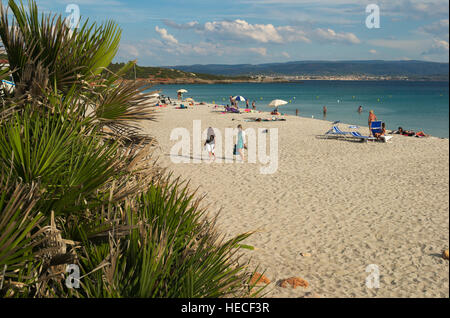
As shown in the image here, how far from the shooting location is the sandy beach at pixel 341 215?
6305 mm

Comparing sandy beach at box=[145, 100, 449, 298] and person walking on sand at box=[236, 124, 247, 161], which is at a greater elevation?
person walking on sand at box=[236, 124, 247, 161]

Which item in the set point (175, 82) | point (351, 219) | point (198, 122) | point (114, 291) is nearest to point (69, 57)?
point (114, 291)

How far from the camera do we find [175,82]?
5743 inches

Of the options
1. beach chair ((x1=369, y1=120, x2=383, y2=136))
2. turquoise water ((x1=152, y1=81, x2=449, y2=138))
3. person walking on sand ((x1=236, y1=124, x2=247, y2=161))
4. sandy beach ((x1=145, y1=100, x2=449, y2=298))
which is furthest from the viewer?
turquoise water ((x1=152, y1=81, x2=449, y2=138))

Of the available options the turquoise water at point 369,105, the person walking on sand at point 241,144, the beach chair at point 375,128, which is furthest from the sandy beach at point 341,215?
the turquoise water at point 369,105

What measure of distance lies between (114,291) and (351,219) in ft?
25.1

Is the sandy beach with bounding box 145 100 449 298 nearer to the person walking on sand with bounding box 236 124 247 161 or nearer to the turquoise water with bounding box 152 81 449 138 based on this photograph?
the person walking on sand with bounding box 236 124 247 161

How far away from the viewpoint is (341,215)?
30.0 ft

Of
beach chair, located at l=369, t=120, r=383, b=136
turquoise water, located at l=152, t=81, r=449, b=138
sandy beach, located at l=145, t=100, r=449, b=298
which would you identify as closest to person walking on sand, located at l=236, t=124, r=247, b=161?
sandy beach, located at l=145, t=100, r=449, b=298

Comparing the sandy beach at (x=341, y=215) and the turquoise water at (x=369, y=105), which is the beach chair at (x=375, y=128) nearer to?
the sandy beach at (x=341, y=215)

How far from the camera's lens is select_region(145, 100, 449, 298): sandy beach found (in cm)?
630

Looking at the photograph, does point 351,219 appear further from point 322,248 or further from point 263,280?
point 263,280

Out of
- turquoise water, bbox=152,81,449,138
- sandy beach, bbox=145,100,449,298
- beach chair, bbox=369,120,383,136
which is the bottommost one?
sandy beach, bbox=145,100,449,298
